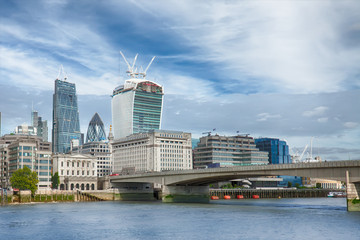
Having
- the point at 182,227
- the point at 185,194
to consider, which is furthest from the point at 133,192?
the point at 182,227

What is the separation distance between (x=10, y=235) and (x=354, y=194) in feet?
202

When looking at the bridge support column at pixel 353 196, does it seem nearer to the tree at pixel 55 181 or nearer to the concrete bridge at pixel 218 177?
the concrete bridge at pixel 218 177

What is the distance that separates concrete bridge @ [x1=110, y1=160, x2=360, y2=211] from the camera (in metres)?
90.0

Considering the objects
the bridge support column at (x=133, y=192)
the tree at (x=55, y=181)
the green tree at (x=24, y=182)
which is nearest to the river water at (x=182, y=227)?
the green tree at (x=24, y=182)

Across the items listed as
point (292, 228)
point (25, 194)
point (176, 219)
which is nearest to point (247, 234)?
point (292, 228)

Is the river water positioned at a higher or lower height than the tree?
lower

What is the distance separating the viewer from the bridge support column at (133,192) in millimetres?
179375

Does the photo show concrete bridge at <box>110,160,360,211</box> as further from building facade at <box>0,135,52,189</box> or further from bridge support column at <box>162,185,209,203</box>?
building facade at <box>0,135,52,189</box>

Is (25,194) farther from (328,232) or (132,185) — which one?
(328,232)

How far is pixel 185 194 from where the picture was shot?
477ft

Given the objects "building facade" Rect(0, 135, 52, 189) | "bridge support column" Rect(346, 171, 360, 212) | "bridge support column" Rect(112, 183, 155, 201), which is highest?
"building facade" Rect(0, 135, 52, 189)

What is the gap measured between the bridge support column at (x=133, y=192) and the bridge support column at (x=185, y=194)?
37389 millimetres

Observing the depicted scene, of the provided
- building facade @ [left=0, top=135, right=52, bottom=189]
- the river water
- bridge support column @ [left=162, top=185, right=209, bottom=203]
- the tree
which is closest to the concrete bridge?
bridge support column @ [left=162, top=185, right=209, bottom=203]

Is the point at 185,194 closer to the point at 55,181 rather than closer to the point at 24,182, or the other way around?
the point at 24,182
